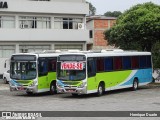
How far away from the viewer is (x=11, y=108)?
20.4 meters

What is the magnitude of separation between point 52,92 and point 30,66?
2.57 meters

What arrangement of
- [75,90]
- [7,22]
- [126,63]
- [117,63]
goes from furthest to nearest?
[7,22] < [126,63] < [117,63] < [75,90]

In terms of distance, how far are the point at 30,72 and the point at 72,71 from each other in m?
2.87

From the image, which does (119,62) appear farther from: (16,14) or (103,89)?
(16,14)

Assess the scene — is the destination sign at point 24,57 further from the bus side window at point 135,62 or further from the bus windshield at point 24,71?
the bus side window at point 135,62

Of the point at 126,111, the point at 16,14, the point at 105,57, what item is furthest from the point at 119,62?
the point at 16,14

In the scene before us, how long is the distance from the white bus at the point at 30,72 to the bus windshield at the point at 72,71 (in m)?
1.68

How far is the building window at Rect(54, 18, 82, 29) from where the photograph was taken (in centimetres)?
4806

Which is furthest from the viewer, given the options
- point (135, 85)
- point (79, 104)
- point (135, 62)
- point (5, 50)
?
point (5, 50)

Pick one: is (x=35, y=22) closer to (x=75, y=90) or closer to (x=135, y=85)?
(x=135, y=85)

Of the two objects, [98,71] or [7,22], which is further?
[7,22]

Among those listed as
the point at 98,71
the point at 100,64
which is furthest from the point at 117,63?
the point at 98,71

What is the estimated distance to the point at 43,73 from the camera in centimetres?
2719

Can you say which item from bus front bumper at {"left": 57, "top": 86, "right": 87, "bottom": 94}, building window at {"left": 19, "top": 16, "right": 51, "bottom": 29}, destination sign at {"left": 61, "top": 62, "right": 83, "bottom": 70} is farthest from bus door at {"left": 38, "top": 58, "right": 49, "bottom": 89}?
building window at {"left": 19, "top": 16, "right": 51, "bottom": 29}
